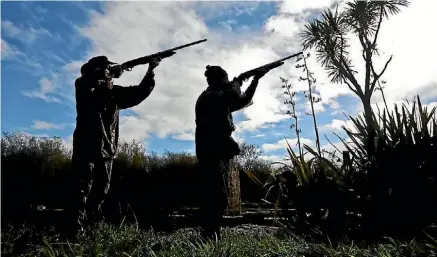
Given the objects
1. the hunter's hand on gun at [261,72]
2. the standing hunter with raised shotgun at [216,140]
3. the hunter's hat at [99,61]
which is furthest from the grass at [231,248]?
the hunter's hand on gun at [261,72]

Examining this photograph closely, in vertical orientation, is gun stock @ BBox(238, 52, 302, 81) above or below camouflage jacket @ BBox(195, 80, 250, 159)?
above

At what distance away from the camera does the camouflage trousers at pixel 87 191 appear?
525 cm

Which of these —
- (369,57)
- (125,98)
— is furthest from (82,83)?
(369,57)

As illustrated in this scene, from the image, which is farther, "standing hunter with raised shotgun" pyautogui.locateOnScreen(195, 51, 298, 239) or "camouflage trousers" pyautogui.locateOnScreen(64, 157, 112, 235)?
"camouflage trousers" pyautogui.locateOnScreen(64, 157, 112, 235)

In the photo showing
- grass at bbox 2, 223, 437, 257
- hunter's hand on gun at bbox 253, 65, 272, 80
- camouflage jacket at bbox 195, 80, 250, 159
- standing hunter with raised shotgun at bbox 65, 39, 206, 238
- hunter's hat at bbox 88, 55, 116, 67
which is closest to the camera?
grass at bbox 2, 223, 437, 257

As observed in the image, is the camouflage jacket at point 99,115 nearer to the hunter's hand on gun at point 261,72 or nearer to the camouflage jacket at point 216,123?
the camouflage jacket at point 216,123

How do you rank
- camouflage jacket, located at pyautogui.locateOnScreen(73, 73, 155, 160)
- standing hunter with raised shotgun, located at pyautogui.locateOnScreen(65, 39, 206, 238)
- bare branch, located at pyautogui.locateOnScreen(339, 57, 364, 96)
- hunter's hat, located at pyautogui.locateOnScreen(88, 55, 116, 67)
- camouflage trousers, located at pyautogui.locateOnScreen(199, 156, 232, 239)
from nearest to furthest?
camouflage trousers, located at pyautogui.locateOnScreen(199, 156, 232, 239) → standing hunter with raised shotgun, located at pyautogui.locateOnScreen(65, 39, 206, 238) → camouflage jacket, located at pyautogui.locateOnScreen(73, 73, 155, 160) → hunter's hat, located at pyautogui.locateOnScreen(88, 55, 116, 67) → bare branch, located at pyautogui.locateOnScreen(339, 57, 364, 96)

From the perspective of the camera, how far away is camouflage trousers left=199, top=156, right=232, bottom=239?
4.71 meters

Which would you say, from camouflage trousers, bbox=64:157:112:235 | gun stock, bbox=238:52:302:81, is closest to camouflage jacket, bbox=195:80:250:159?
gun stock, bbox=238:52:302:81

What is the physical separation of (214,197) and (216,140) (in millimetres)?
651

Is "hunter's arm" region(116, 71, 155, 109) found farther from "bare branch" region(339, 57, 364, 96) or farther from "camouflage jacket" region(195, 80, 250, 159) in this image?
"bare branch" region(339, 57, 364, 96)

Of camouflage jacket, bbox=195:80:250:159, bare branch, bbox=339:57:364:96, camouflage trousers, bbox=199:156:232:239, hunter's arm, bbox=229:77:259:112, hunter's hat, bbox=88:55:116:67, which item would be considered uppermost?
bare branch, bbox=339:57:364:96

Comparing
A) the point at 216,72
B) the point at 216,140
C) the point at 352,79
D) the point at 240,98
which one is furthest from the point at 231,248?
the point at 352,79

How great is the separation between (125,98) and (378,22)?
1615 centimetres
